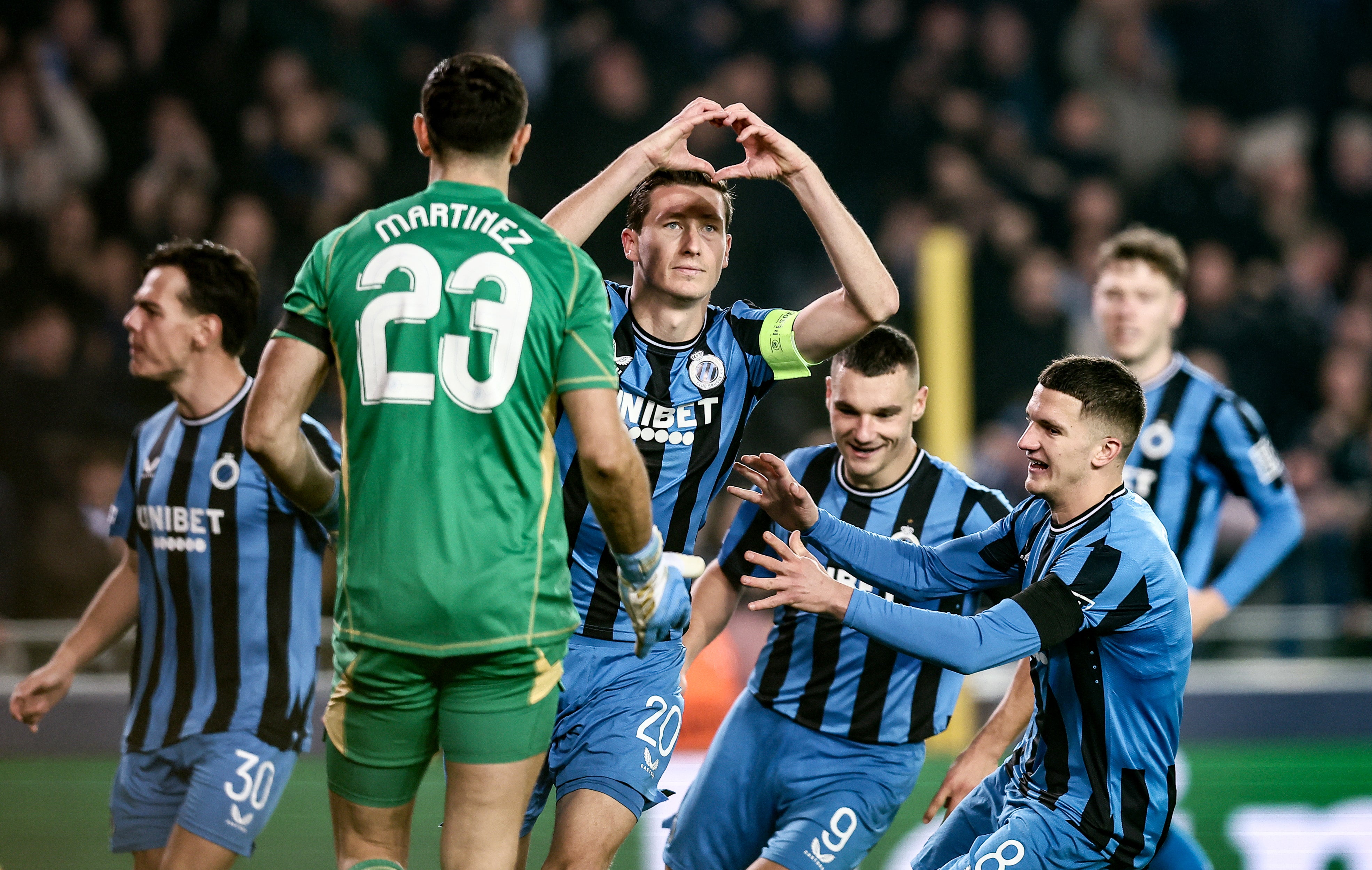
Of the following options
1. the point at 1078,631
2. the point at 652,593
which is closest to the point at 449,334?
the point at 652,593

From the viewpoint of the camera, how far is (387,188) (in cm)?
878

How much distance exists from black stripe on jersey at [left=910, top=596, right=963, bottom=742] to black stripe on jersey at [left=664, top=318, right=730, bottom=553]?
33.8 inches

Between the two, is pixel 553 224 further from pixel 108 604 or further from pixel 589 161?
pixel 589 161

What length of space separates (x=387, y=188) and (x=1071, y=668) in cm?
633

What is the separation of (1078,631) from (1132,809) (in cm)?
50

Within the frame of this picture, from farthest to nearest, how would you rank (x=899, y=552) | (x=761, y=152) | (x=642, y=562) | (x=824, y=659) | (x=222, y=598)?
(x=824, y=659), (x=222, y=598), (x=899, y=552), (x=761, y=152), (x=642, y=562)

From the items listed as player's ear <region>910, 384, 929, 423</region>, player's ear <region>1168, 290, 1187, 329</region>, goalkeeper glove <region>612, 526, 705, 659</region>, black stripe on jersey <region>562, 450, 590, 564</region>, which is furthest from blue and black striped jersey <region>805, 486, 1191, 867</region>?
player's ear <region>1168, 290, 1187, 329</region>

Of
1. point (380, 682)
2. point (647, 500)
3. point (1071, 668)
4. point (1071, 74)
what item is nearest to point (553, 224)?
point (647, 500)

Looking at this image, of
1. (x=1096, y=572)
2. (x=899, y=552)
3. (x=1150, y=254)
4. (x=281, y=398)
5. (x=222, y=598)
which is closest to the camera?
(x=281, y=398)

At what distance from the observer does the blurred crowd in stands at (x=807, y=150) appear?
25.7 ft

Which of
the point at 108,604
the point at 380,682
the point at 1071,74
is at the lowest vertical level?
the point at 108,604

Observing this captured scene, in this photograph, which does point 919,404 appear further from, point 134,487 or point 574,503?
point 134,487

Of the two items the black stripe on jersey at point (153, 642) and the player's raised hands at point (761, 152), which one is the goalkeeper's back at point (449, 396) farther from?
the black stripe on jersey at point (153, 642)

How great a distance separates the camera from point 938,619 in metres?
3.39
